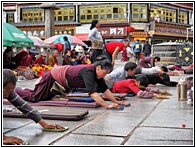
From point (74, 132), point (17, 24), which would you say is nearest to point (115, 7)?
point (17, 24)

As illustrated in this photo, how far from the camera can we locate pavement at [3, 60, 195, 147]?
141 inches

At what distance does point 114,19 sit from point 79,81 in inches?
1027

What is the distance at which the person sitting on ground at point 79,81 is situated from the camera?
199 inches

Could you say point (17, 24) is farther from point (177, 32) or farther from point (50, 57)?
point (50, 57)

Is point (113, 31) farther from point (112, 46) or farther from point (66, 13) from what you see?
point (112, 46)

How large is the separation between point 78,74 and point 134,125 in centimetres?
142

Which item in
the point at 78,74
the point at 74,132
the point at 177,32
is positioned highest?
the point at 177,32

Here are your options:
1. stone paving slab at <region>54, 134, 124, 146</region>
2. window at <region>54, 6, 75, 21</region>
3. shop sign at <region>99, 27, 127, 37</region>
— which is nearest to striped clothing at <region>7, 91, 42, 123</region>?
stone paving slab at <region>54, 134, 124, 146</region>

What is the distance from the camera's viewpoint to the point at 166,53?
19.0 m

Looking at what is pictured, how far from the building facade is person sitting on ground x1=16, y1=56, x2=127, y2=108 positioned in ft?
77.7

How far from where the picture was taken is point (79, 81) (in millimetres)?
5441

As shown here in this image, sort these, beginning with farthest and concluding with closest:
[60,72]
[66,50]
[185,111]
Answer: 1. [66,50]
2. [60,72]
3. [185,111]

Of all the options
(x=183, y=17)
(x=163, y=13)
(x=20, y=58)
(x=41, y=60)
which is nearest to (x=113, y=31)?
(x=163, y=13)

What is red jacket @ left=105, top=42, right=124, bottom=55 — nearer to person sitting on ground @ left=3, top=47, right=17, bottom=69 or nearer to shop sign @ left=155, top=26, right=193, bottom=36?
person sitting on ground @ left=3, top=47, right=17, bottom=69
